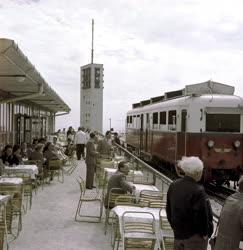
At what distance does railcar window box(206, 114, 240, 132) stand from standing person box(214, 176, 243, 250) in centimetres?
1278

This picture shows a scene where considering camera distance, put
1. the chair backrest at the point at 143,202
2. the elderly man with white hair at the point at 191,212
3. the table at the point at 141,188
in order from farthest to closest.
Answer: the table at the point at 141,188 → the chair backrest at the point at 143,202 → the elderly man with white hair at the point at 191,212

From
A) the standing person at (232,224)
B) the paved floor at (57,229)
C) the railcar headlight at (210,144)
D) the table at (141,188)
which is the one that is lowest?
the paved floor at (57,229)

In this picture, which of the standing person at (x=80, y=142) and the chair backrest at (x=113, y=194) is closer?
the chair backrest at (x=113, y=194)

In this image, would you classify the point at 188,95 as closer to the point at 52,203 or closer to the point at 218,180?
the point at 218,180

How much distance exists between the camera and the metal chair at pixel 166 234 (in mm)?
7289

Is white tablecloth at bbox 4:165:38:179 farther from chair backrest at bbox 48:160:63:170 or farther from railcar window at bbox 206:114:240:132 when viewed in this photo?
railcar window at bbox 206:114:240:132

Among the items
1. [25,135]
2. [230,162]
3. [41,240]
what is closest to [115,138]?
[25,135]

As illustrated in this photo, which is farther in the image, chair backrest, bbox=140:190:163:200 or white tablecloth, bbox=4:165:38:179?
white tablecloth, bbox=4:165:38:179

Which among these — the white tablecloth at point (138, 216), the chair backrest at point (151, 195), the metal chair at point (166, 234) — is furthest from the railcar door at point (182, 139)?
the metal chair at point (166, 234)

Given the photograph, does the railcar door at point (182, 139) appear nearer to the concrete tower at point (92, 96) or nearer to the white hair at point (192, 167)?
the white hair at point (192, 167)

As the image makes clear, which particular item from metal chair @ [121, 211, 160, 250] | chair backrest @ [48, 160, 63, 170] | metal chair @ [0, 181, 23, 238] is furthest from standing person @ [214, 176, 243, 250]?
chair backrest @ [48, 160, 63, 170]

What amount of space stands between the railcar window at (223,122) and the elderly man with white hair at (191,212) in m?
12.1

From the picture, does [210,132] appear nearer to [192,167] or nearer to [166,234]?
[166,234]

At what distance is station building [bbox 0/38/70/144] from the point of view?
10000 mm
